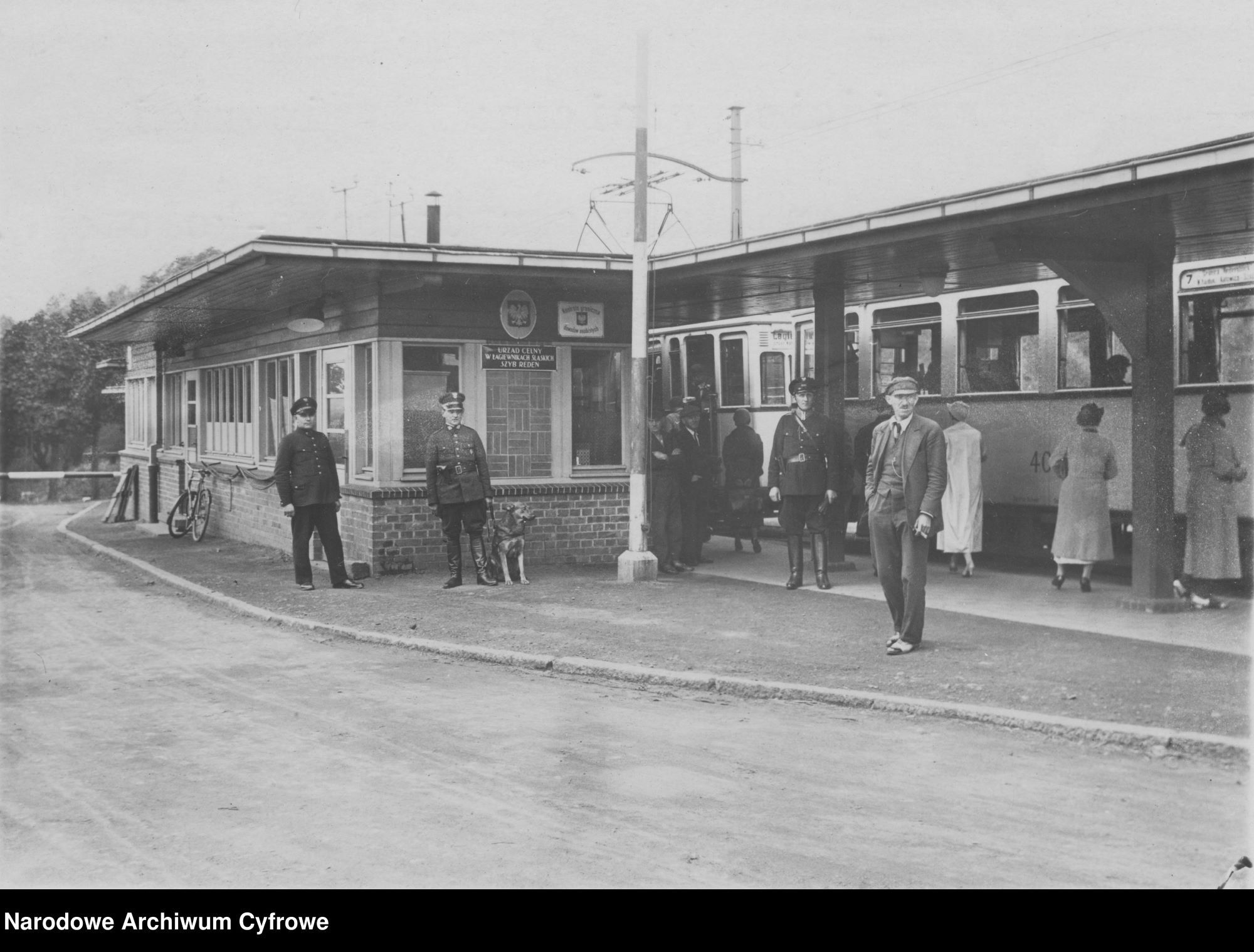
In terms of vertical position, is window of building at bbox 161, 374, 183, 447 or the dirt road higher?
window of building at bbox 161, 374, 183, 447

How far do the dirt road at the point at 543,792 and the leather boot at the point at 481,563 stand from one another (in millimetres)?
4561

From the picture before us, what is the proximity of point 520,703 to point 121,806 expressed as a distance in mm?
2815

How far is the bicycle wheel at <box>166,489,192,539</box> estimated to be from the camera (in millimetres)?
20953

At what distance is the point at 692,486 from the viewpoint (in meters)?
15.6

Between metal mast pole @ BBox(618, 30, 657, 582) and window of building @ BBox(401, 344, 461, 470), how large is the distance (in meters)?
2.35

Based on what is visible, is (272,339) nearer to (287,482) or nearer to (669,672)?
(287,482)

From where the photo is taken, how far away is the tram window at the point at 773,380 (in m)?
19.2

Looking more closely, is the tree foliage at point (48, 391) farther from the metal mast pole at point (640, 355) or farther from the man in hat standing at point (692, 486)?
the metal mast pole at point (640, 355)

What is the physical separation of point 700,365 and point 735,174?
13465 mm

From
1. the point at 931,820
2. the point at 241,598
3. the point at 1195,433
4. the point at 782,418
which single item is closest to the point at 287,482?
the point at 241,598

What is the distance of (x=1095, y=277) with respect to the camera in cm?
1089

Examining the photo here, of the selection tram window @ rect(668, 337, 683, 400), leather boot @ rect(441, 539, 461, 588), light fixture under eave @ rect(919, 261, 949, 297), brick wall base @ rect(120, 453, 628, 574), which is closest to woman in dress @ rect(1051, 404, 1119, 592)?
light fixture under eave @ rect(919, 261, 949, 297)

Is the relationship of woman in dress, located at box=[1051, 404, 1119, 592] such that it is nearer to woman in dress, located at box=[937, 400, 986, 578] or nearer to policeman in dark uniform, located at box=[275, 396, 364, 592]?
woman in dress, located at box=[937, 400, 986, 578]
